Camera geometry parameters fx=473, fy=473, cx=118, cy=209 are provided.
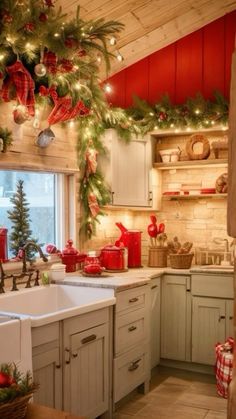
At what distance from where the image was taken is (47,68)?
3.15 meters

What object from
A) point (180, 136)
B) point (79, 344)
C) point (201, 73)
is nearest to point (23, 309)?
point (79, 344)

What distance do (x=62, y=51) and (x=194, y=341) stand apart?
2.64 meters

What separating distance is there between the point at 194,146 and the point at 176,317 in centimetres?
165

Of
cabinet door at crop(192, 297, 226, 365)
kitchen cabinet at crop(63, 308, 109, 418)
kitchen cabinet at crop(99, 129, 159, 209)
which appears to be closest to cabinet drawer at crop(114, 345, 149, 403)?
kitchen cabinet at crop(63, 308, 109, 418)

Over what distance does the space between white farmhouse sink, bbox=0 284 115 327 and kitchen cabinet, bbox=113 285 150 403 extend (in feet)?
0.62

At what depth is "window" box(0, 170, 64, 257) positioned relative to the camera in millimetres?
3504

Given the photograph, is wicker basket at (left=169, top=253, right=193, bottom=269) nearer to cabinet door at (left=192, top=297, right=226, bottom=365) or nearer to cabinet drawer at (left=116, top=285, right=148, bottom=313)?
cabinet door at (left=192, top=297, right=226, bottom=365)

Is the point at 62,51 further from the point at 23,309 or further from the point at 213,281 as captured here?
the point at 213,281

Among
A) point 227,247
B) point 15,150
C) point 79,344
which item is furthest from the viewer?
point 227,247

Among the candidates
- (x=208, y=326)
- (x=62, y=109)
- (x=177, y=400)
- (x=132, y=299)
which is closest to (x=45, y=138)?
(x=62, y=109)

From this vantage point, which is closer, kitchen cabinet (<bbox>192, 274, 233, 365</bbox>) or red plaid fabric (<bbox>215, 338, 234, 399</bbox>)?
red plaid fabric (<bbox>215, 338, 234, 399</bbox>)

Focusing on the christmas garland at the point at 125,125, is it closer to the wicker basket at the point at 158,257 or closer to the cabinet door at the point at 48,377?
the wicker basket at the point at 158,257

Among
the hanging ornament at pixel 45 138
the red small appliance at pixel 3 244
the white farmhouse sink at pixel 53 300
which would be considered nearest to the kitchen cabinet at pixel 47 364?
the white farmhouse sink at pixel 53 300

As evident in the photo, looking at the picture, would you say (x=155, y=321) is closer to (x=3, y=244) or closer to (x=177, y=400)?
(x=177, y=400)
